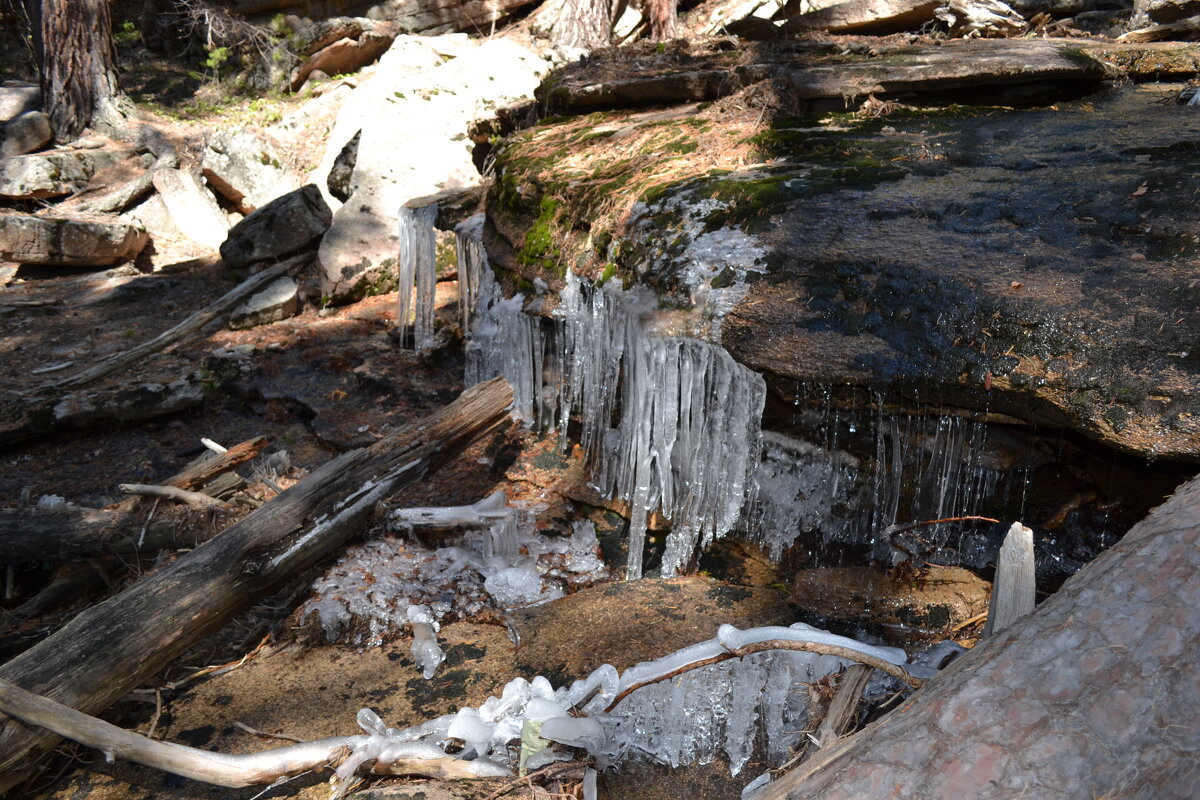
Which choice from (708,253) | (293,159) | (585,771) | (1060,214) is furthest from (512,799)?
(293,159)

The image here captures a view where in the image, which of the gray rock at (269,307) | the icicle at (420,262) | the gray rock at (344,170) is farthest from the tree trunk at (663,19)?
the gray rock at (269,307)

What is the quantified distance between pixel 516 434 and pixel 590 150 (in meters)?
2.13

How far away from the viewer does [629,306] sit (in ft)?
13.3

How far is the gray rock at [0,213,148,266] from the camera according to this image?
8.59 m

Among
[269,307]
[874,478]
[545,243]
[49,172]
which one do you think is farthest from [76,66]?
[874,478]

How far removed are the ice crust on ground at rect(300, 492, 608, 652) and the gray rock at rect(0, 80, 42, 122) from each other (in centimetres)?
1085

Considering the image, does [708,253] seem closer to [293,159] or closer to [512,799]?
[512,799]

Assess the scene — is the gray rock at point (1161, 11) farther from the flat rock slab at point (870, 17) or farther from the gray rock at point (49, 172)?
the gray rock at point (49, 172)

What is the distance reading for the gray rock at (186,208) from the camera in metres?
10.0

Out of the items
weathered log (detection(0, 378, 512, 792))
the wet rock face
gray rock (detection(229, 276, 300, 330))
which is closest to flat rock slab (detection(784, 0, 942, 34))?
the wet rock face

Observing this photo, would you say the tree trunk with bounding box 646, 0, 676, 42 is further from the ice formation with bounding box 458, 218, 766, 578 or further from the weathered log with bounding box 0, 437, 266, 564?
the weathered log with bounding box 0, 437, 266, 564

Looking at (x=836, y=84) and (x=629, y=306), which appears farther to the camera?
(x=836, y=84)

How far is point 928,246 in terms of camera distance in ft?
11.4

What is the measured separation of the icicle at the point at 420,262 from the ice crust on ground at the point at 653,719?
4414 mm
